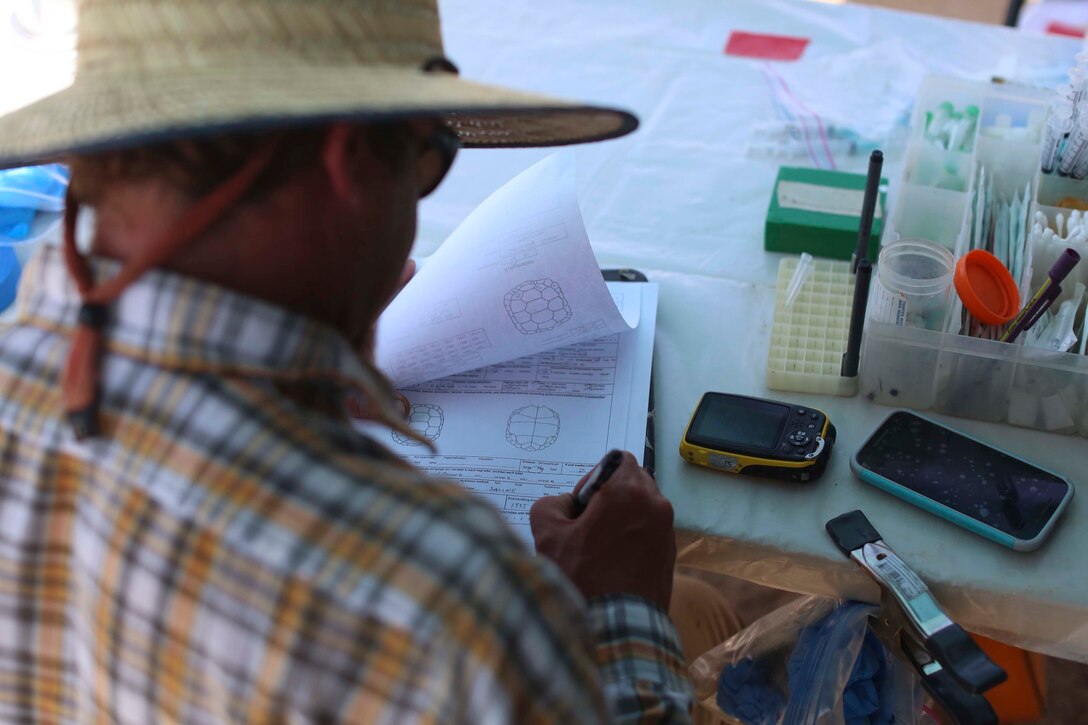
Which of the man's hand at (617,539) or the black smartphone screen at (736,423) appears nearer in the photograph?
the man's hand at (617,539)

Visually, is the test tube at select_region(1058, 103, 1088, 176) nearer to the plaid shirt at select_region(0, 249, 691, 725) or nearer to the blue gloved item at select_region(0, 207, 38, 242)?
the plaid shirt at select_region(0, 249, 691, 725)

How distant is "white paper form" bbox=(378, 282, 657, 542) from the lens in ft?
2.56

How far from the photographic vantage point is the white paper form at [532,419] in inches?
30.7

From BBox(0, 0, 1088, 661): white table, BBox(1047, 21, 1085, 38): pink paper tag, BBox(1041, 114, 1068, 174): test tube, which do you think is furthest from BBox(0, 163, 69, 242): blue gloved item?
BBox(1047, 21, 1085, 38): pink paper tag

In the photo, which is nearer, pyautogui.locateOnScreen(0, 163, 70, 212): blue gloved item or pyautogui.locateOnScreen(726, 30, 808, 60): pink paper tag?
pyautogui.locateOnScreen(0, 163, 70, 212): blue gloved item

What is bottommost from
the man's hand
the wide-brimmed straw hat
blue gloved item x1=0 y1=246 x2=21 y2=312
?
blue gloved item x1=0 y1=246 x2=21 y2=312

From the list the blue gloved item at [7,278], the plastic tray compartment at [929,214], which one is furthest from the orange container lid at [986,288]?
the blue gloved item at [7,278]

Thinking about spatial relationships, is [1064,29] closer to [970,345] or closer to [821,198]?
[821,198]

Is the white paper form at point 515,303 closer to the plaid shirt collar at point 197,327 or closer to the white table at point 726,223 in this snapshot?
the white table at point 726,223

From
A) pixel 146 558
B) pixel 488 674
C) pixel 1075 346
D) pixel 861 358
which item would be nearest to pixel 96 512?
pixel 146 558

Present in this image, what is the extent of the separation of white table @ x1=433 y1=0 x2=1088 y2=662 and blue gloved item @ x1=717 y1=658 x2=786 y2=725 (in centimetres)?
13

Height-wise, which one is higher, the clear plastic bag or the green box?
the green box

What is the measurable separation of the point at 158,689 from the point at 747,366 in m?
0.63

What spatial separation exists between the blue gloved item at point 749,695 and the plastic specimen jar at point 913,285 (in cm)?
35
